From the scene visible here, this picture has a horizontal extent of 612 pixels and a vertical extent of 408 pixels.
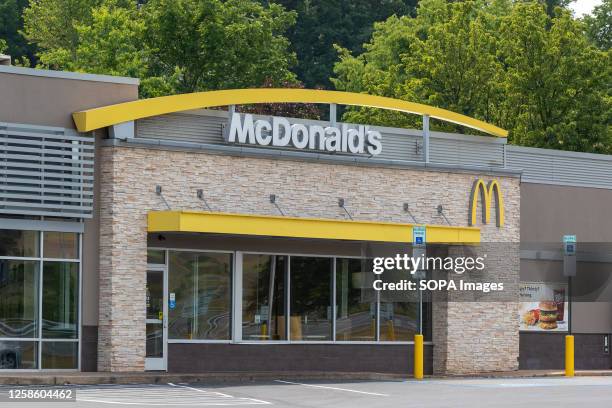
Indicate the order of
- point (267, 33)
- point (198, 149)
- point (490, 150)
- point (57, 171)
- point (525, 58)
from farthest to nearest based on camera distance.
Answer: point (267, 33) < point (525, 58) < point (490, 150) < point (198, 149) < point (57, 171)

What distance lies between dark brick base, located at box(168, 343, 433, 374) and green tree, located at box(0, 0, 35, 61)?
48.3 meters

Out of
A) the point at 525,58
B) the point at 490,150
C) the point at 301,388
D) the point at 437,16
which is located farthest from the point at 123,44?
the point at 301,388

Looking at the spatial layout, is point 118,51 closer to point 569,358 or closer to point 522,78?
point 522,78

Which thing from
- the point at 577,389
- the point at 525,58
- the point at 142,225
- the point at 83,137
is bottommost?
the point at 577,389

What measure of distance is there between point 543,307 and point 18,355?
15.9 meters

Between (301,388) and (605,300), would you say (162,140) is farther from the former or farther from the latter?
(605,300)

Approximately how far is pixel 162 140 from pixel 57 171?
2725 millimetres

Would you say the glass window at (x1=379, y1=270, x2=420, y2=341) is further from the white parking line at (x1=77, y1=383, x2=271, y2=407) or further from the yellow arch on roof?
the white parking line at (x1=77, y1=383, x2=271, y2=407)

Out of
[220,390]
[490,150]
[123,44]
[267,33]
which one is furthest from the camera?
[267,33]

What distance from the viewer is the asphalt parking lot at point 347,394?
2448 centimetres

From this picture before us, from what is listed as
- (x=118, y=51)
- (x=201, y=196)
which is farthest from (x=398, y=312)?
(x=118, y=51)

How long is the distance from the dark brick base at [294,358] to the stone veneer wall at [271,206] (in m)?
1.30

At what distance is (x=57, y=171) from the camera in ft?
98.8

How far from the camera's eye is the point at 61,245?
100 feet
